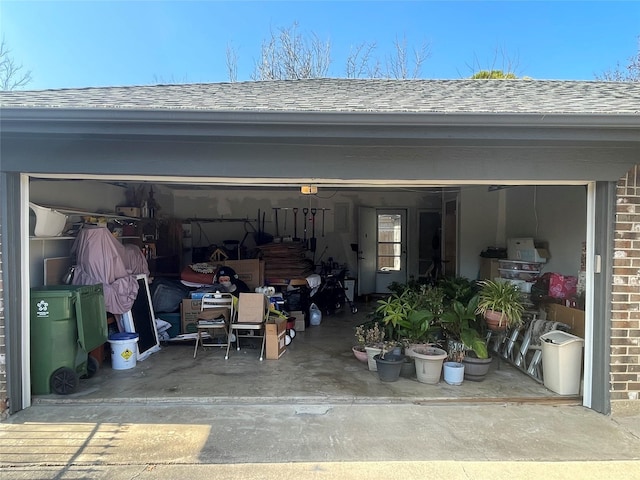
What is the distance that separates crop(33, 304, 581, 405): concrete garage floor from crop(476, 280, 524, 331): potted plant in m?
0.58

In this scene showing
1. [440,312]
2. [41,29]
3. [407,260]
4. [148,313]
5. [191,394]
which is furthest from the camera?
[407,260]

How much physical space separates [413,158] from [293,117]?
3.67 ft

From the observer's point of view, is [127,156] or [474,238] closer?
[127,156]

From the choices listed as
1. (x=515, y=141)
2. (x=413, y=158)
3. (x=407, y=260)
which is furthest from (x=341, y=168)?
(x=407, y=260)

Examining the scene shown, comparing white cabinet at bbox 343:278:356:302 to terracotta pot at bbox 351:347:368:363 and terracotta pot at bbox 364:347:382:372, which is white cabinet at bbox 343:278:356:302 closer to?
terracotta pot at bbox 351:347:368:363

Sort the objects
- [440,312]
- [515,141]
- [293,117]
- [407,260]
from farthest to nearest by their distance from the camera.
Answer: [407,260] → [440,312] → [515,141] → [293,117]

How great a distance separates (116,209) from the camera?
6250mm

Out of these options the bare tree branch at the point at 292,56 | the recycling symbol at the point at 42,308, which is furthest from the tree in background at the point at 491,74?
the recycling symbol at the point at 42,308

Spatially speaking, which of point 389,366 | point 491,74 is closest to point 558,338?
point 389,366

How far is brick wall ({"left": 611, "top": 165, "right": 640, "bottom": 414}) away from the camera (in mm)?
3643

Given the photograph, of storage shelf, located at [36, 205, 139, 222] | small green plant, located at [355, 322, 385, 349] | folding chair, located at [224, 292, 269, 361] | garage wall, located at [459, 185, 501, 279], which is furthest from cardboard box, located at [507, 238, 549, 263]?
storage shelf, located at [36, 205, 139, 222]

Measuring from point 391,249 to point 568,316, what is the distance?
5.25 meters

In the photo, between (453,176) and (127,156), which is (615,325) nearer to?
(453,176)

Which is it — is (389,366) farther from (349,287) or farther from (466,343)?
(349,287)
